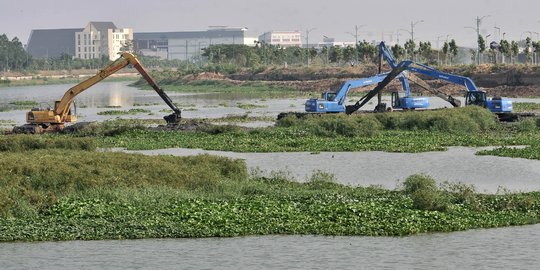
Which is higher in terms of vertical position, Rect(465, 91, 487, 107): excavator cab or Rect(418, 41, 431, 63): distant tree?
Rect(418, 41, 431, 63): distant tree

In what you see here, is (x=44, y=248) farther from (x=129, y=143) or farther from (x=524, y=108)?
(x=524, y=108)

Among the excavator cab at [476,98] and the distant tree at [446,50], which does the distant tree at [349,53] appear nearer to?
the distant tree at [446,50]

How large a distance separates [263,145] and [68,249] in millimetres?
27404

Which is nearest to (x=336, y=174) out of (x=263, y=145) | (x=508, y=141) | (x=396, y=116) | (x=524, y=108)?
(x=263, y=145)

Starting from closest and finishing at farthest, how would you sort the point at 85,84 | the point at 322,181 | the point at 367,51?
the point at 322,181 < the point at 85,84 < the point at 367,51

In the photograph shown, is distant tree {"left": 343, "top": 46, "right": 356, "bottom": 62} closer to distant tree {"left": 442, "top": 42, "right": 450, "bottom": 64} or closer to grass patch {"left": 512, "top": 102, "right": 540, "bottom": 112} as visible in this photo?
distant tree {"left": 442, "top": 42, "right": 450, "bottom": 64}

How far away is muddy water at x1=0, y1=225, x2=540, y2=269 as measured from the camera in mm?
28062

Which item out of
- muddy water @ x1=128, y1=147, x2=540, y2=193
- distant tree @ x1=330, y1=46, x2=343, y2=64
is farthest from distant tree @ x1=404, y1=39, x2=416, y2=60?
muddy water @ x1=128, y1=147, x2=540, y2=193

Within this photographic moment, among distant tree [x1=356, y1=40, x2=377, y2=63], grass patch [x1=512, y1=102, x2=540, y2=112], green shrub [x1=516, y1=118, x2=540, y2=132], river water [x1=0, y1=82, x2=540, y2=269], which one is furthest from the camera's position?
distant tree [x1=356, y1=40, x2=377, y2=63]

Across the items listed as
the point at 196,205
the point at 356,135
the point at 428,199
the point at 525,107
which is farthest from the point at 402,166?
the point at 525,107

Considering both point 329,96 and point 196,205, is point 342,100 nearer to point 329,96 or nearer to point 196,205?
point 329,96

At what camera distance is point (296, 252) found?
29297 mm

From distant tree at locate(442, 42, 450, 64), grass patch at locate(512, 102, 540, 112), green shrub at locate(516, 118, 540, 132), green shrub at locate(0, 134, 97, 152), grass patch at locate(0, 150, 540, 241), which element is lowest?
grass patch at locate(0, 150, 540, 241)

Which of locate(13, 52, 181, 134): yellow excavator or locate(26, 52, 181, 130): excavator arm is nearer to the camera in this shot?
locate(13, 52, 181, 134): yellow excavator
